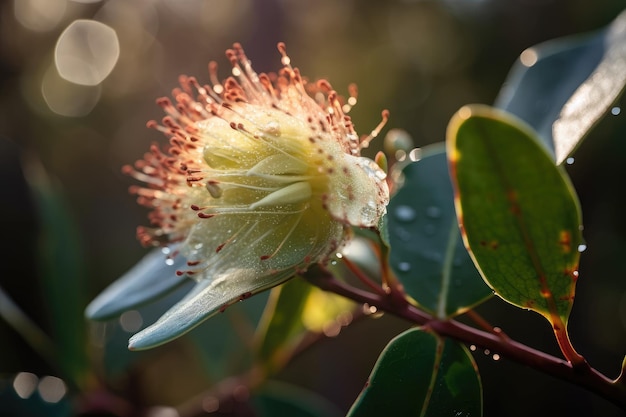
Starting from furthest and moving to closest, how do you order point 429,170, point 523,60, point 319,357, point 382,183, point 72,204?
point 72,204 → point 319,357 → point 523,60 → point 429,170 → point 382,183

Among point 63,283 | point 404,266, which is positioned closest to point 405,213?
point 404,266

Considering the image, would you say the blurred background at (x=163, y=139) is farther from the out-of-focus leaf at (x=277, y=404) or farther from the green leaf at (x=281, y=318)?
the green leaf at (x=281, y=318)

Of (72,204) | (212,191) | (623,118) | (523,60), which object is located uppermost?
(523,60)

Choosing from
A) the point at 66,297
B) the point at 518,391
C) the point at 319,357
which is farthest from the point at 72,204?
the point at 518,391

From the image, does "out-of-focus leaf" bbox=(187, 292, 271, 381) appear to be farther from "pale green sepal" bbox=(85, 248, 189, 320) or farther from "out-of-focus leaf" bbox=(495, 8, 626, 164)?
"out-of-focus leaf" bbox=(495, 8, 626, 164)

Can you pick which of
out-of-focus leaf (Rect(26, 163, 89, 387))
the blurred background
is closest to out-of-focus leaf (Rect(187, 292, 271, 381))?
the blurred background

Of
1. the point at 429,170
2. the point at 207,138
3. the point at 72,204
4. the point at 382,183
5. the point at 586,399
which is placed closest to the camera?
the point at 382,183

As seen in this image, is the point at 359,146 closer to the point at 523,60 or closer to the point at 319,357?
the point at 523,60
